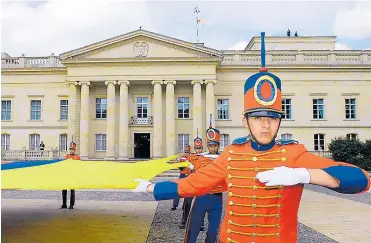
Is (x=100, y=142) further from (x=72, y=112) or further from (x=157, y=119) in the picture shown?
(x=157, y=119)

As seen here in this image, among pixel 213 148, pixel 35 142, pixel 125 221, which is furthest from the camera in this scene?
pixel 35 142

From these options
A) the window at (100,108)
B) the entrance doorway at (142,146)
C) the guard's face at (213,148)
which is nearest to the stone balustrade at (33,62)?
the window at (100,108)

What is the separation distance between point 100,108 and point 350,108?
2193cm

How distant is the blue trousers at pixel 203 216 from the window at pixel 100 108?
30.1 m

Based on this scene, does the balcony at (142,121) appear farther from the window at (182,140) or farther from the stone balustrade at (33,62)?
the stone balustrade at (33,62)

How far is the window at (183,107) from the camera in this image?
3472 cm

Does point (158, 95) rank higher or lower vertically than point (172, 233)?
higher

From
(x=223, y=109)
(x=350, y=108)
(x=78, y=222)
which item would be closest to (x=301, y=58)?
(x=350, y=108)

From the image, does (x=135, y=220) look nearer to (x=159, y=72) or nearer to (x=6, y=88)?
(x=159, y=72)

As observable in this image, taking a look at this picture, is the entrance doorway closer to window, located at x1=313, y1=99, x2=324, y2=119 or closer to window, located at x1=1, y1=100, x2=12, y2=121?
window, located at x1=1, y1=100, x2=12, y2=121

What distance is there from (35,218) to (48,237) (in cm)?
248

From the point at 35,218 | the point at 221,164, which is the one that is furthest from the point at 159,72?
the point at 221,164

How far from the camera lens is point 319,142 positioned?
34688 millimetres

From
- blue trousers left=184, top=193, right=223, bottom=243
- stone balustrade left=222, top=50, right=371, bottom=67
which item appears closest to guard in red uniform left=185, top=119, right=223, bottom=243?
blue trousers left=184, top=193, right=223, bottom=243
